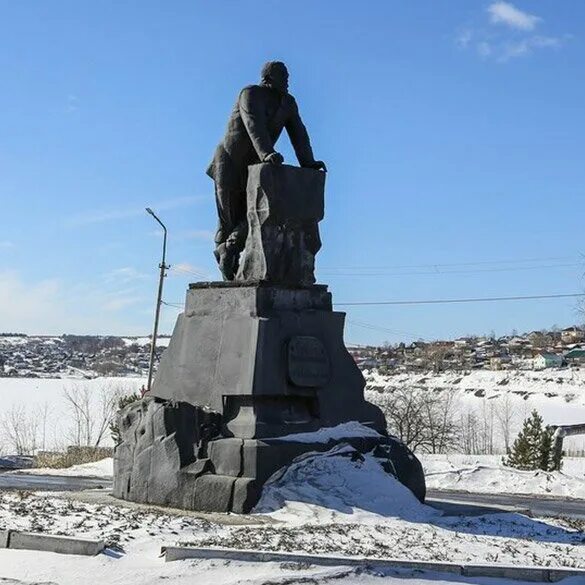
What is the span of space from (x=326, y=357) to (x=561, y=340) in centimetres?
11549

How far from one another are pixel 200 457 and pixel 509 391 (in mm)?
57915

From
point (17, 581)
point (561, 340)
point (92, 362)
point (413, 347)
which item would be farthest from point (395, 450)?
point (92, 362)

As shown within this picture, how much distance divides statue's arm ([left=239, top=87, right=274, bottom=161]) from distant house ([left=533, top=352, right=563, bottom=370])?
265 ft

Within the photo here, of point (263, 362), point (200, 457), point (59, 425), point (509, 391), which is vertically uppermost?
point (509, 391)

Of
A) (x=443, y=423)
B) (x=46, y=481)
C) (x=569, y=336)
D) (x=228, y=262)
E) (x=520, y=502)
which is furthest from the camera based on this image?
(x=569, y=336)

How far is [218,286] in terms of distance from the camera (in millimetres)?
11180

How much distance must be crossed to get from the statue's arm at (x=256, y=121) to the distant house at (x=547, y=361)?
80715 millimetres

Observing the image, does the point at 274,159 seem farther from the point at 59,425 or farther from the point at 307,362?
the point at 59,425

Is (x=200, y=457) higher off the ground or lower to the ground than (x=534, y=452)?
lower

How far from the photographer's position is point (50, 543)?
771 cm

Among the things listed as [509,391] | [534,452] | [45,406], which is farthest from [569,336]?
[534,452]

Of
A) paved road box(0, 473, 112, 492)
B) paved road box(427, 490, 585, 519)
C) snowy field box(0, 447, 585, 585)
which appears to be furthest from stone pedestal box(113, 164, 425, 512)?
paved road box(0, 473, 112, 492)

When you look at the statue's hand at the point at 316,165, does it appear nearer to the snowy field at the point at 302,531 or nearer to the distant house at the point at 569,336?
the snowy field at the point at 302,531

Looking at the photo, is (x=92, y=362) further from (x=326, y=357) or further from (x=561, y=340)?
(x=326, y=357)
